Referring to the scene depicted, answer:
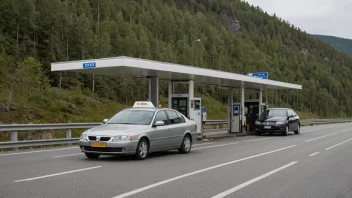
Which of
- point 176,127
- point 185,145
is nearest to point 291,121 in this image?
point 185,145

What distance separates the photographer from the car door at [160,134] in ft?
42.0

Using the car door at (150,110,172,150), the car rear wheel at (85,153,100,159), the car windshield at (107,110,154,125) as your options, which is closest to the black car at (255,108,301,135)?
the car door at (150,110,172,150)

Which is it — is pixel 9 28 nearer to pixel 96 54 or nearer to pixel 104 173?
pixel 96 54

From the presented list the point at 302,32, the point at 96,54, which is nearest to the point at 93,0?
the point at 96,54

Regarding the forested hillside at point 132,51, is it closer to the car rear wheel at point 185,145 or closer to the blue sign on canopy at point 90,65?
the blue sign on canopy at point 90,65

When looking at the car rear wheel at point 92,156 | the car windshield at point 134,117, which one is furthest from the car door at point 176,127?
the car rear wheel at point 92,156

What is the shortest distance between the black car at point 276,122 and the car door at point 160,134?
1453cm

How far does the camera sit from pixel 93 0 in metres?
94.8

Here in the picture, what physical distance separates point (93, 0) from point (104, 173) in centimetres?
8997

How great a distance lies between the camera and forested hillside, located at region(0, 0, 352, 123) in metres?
46.6

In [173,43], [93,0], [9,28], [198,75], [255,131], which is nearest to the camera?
[198,75]

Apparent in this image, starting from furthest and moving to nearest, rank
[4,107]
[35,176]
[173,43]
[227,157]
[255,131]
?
[173,43] < [4,107] < [255,131] < [227,157] < [35,176]

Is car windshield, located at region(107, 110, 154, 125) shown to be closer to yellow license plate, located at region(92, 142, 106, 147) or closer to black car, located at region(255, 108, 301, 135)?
yellow license plate, located at region(92, 142, 106, 147)

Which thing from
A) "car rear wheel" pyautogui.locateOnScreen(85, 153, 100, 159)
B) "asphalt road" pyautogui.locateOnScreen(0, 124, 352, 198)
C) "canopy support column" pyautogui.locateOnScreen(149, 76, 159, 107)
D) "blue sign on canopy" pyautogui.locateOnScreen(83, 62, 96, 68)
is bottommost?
"asphalt road" pyautogui.locateOnScreen(0, 124, 352, 198)
